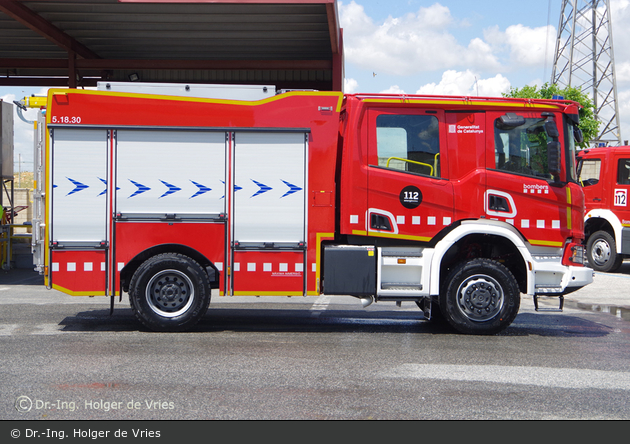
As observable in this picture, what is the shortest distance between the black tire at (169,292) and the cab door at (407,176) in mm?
2260

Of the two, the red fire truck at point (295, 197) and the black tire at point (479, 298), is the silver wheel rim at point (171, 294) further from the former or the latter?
the black tire at point (479, 298)

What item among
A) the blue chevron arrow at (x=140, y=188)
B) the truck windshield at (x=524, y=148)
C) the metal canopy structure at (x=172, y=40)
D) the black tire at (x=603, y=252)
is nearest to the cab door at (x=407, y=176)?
the truck windshield at (x=524, y=148)

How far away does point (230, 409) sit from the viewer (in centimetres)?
471

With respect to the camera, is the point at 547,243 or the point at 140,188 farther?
the point at 547,243

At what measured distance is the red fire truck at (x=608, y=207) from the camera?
1487 centimetres

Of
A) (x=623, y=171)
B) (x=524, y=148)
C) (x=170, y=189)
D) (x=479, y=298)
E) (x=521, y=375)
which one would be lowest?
(x=521, y=375)

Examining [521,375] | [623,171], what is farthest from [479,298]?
[623,171]

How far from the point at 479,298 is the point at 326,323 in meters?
2.21

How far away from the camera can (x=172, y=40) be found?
16.1m

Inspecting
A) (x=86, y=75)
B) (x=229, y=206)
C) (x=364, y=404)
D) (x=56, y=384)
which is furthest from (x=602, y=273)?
(x=86, y=75)

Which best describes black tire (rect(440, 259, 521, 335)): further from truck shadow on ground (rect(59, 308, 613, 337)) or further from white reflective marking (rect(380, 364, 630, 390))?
white reflective marking (rect(380, 364, 630, 390))

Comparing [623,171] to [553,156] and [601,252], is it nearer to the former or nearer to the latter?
[601,252]

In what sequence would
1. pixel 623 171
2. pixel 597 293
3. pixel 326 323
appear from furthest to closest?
1. pixel 623 171
2. pixel 597 293
3. pixel 326 323

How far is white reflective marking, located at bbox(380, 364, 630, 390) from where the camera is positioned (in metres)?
5.62
